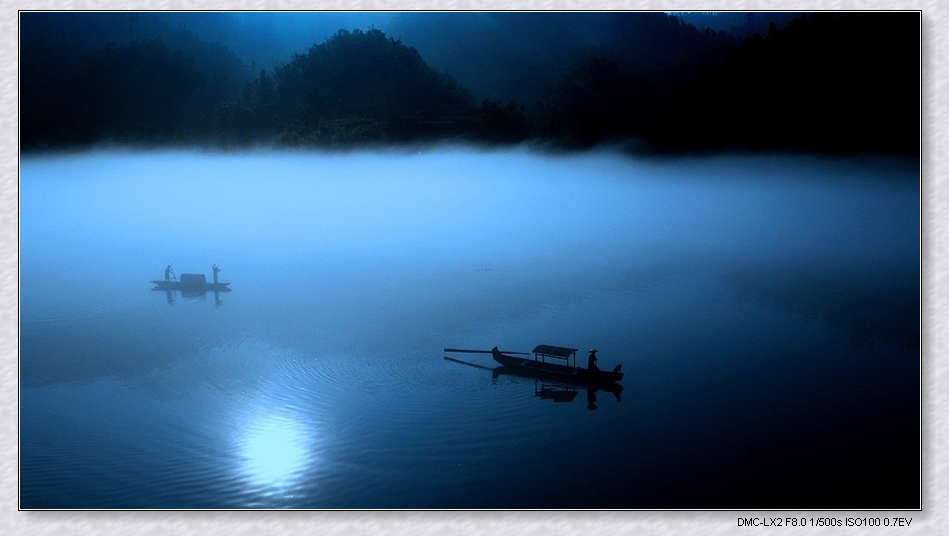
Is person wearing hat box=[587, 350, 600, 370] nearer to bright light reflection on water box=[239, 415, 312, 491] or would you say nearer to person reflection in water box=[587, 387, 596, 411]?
person reflection in water box=[587, 387, 596, 411]

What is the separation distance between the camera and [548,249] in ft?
11.8

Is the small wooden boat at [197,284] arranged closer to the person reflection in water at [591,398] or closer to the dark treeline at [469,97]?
the dark treeline at [469,97]

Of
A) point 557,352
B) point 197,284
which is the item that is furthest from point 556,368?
point 197,284

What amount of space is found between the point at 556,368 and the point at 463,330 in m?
0.64

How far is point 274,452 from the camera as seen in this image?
9.62 feet

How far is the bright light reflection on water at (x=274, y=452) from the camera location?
275 centimetres

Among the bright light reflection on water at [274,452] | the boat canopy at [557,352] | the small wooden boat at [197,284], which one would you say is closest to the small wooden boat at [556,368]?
the boat canopy at [557,352]

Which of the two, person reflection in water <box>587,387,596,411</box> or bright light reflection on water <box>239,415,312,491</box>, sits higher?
person reflection in water <box>587,387,596,411</box>

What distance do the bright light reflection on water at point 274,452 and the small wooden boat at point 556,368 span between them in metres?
1.09

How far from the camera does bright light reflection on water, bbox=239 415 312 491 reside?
2.75 m

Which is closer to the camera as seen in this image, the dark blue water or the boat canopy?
the dark blue water

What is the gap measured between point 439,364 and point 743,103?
2.10 m

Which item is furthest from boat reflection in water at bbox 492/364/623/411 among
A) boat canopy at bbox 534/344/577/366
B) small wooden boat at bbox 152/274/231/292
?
small wooden boat at bbox 152/274/231/292
